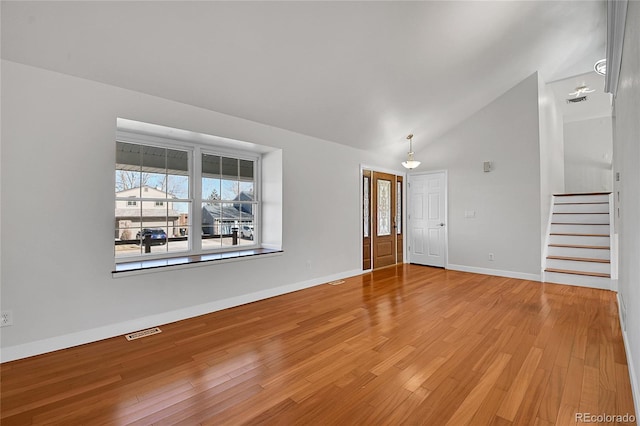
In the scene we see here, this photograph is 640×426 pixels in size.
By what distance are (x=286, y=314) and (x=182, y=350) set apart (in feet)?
3.98

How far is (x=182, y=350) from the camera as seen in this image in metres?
2.59

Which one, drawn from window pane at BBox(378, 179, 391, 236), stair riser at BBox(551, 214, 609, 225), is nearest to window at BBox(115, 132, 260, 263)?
window pane at BBox(378, 179, 391, 236)

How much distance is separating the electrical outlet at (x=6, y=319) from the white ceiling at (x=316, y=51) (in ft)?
6.79

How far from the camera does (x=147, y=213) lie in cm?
347

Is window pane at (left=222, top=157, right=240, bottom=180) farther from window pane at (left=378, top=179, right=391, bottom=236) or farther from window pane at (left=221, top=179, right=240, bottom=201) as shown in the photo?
window pane at (left=378, top=179, right=391, bottom=236)

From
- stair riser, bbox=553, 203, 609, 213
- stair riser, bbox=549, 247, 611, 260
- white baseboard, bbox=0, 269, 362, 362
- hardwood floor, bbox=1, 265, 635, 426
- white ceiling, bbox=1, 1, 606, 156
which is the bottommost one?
hardwood floor, bbox=1, 265, 635, 426

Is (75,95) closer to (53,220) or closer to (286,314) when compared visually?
(53,220)

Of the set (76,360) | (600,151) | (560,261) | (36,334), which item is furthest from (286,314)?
(600,151)

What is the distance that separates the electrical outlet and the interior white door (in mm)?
6474

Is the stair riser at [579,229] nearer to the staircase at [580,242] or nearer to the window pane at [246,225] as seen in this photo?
the staircase at [580,242]

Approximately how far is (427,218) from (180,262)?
17.0 feet

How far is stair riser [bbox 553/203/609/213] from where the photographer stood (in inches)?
221

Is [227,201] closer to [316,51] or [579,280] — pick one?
[316,51]

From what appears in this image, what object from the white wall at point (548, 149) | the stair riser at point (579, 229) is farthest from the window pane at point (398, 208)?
the stair riser at point (579, 229)
